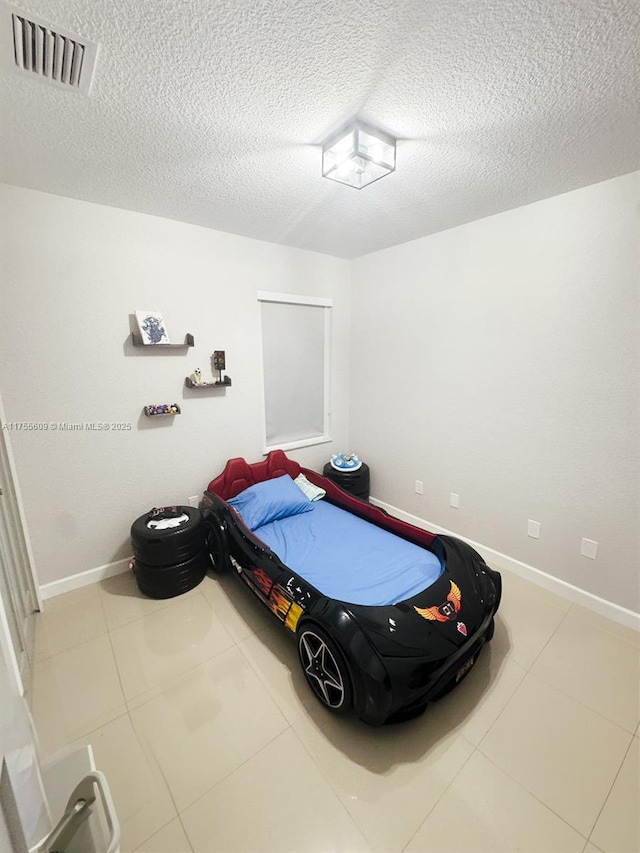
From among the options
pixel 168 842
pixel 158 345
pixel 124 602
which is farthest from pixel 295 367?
pixel 168 842

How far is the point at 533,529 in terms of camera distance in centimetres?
239

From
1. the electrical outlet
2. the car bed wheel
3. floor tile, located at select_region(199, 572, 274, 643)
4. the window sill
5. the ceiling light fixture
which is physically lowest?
floor tile, located at select_region(199, 572, 274, 643)

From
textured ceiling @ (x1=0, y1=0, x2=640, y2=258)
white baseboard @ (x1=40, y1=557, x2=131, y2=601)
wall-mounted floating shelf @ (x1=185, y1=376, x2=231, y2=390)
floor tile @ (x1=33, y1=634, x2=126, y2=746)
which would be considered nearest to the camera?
textured ceiling @ (x1=0, y1=0, x2=640, y2=258)

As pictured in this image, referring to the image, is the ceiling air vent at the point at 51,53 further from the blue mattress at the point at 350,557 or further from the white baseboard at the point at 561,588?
the white baseboard at the point at 561,588

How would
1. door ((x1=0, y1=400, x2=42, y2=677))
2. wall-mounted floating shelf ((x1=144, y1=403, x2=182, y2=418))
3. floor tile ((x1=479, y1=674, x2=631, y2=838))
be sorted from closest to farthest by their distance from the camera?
1. floor tile ((x1=479, y1=674, x2=631, y2=838))
2. door ((x1=0, y1=400, x2=42, y2=677))
3. wall-mounted floating shelf ((x1=144, y1=403, x2=182, y2=418))

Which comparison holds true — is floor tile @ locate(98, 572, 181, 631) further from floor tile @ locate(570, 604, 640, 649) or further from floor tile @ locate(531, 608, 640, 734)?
floor tile @ locate(570, 604, 640, 649)

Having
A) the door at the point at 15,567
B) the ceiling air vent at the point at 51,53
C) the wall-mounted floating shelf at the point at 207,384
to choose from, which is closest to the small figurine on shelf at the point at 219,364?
the wall-mounted floating shelf at the point at 207,384

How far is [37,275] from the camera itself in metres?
2.01

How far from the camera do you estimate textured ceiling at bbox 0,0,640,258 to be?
0.98 m

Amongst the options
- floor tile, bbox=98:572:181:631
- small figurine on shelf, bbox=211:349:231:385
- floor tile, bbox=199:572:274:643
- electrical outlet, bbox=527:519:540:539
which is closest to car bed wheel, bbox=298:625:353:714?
floor tile, bbox=199:572:274:643

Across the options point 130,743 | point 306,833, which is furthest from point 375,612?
point 130,743

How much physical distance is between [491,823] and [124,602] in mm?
2242

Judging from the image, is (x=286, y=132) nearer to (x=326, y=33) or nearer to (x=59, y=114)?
(x=326, y=33)

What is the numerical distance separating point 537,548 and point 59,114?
3.55 metres
